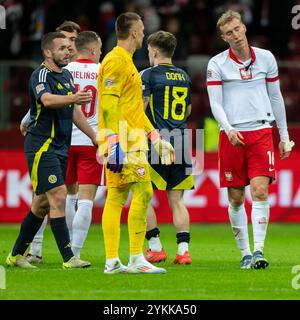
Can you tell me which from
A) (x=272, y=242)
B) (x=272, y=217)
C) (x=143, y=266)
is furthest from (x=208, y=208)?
(x=143, y=266)

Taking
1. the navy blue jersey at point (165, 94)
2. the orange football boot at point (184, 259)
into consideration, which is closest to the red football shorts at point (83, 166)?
the navy blue jersey at point (165, 94)

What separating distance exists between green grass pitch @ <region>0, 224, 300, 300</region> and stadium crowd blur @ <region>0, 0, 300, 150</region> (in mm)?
6691

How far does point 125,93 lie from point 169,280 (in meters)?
1.69

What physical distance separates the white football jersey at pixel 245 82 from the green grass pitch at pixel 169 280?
1.51 m

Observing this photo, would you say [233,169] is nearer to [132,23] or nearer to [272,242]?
[132,23]

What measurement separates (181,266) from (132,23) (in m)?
2.56

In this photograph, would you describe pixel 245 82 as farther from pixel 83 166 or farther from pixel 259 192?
pixel 83 166

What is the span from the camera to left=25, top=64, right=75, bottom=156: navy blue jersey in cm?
Answer: 1006

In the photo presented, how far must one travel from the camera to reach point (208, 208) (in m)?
16.7

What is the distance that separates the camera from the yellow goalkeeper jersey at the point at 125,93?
9.33 metres

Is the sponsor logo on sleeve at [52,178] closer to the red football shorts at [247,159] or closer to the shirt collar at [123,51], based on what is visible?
the shirt collar at [123,51]

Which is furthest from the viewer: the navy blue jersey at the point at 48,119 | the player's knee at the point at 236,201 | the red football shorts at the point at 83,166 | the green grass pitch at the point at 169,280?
the red football shorts at the point at 83,166

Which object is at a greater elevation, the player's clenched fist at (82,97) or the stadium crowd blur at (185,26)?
the stadium crowd blur at (185,26)

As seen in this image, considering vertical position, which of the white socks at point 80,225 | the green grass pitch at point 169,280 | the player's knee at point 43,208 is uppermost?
the player's knee at point 43,208
